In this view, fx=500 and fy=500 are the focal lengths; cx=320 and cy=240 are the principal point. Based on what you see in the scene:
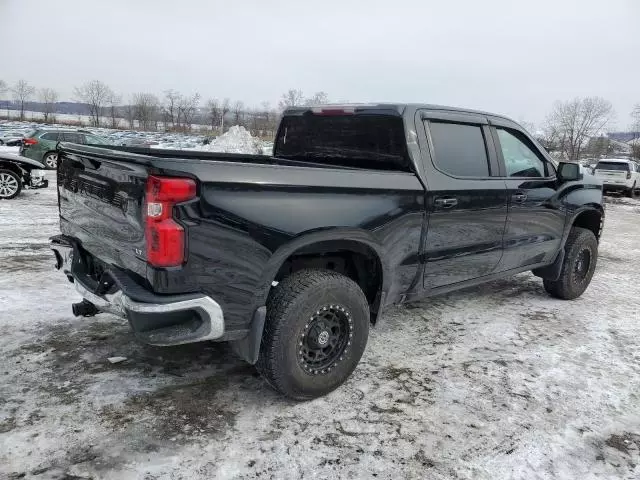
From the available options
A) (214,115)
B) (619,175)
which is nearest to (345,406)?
(619,175)

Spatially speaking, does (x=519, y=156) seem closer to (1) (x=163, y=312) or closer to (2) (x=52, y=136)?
(1) (x=163, y=312)

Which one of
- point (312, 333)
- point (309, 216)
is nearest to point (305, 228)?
point (309, 216)

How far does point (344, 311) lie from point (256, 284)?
0.66 m

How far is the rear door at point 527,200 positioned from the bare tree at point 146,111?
7312 cm

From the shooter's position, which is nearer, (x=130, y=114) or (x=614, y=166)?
(x=614, y=166)

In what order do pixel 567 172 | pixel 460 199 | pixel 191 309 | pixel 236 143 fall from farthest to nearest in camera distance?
pixel 236 143 < pixel 567 172 < pixel 460 199 < pixel 191 309

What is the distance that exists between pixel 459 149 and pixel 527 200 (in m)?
0.99

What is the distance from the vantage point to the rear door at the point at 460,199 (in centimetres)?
361

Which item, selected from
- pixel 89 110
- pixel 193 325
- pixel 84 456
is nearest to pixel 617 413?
pixel 193 325

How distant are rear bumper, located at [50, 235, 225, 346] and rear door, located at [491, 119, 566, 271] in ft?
9.14

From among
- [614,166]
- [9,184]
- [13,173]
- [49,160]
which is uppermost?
[614,166]

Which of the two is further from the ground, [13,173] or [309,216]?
[309,216]

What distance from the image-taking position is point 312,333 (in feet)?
9.87

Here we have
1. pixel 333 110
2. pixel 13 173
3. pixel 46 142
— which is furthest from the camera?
pixel 46 142
